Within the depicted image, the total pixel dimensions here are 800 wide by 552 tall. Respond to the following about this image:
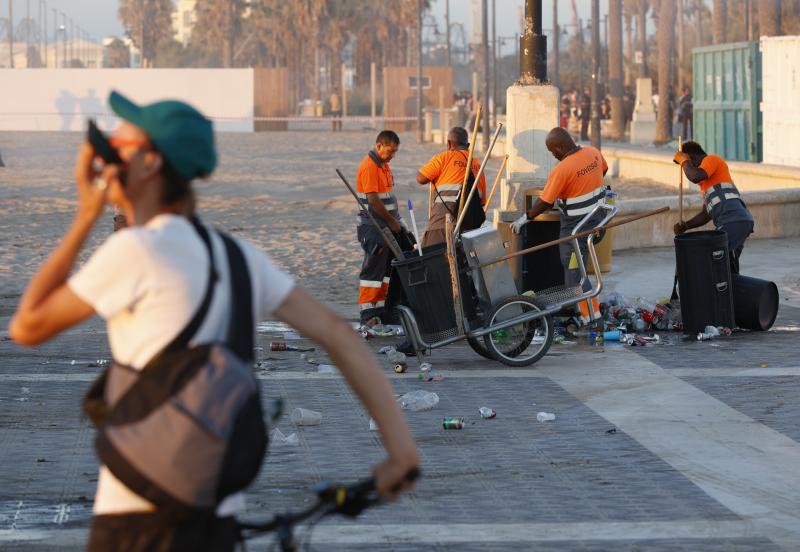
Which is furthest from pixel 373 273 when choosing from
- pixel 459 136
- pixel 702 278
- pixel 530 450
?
pixel 530 450

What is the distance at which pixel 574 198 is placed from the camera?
11.8m

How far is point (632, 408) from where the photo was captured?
9.11 m

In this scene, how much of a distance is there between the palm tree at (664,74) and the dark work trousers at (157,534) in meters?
44.8

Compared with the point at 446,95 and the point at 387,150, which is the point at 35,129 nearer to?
the point at 446,95

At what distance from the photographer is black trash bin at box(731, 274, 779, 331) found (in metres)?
12.0

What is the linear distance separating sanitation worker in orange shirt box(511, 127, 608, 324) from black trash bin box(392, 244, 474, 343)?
1320mm

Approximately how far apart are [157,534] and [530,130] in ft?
37.3

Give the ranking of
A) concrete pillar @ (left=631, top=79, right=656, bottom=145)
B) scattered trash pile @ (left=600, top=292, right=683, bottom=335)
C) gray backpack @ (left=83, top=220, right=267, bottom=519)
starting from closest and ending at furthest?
gray backpack @ (left=83, top=220, right=267, bottom=519) < scattered trash pile @ (left=600, top=292, right=683, bottom=335) < concrete pillar @ (left=631, top=79, right=656, bottom=145)

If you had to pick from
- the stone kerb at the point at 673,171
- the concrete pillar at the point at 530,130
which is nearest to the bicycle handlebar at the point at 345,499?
the concrete pillar at the point at 530,130

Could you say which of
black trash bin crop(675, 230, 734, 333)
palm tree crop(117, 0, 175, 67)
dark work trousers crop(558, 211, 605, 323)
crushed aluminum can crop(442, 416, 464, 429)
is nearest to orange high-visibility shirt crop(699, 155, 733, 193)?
black trash bin crop(675, 230, 734, 333)

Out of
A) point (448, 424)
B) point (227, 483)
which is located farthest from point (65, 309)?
point (448, 424)

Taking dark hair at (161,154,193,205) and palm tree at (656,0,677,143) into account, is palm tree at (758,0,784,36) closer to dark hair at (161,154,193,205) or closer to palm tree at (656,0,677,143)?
palm tree at (656,0,677,143)

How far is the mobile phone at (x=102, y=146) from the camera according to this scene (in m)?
3.09

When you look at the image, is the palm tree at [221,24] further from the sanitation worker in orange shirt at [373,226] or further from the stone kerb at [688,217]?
the sanitation worker in orange shirt at [373,226]
